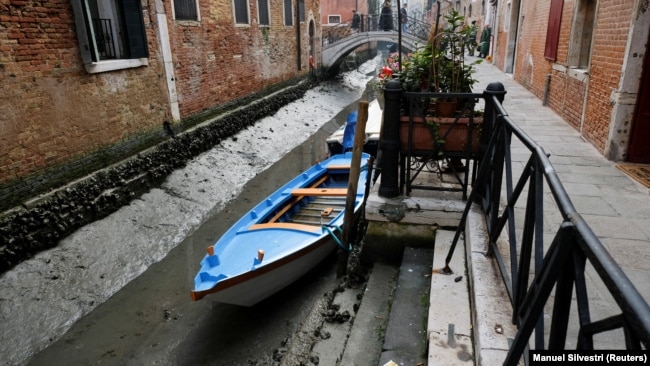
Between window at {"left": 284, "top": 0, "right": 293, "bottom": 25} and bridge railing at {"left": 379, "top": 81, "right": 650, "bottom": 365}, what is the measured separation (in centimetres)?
1239

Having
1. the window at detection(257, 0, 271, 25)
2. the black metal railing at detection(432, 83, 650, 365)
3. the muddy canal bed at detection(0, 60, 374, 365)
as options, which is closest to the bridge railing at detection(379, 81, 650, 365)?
the black metal railing at detection(432, 83, 650, 365)

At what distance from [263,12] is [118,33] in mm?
6679

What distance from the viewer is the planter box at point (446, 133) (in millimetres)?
3518

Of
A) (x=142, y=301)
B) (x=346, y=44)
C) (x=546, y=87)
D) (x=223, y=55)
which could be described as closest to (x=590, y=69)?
(x=546, y=87)

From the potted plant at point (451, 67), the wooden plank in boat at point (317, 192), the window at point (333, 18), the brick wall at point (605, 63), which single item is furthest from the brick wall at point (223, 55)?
the window at point (333, 18)

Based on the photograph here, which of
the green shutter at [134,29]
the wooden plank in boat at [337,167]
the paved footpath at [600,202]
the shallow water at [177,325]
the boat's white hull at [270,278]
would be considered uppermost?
the green shutter at [134,29]

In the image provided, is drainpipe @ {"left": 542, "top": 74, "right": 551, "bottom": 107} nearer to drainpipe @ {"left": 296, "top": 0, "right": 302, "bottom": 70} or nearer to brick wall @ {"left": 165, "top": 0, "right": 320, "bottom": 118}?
brick wall @ {"left": 165, "top": 0, "right": 320, "bottom": 118}

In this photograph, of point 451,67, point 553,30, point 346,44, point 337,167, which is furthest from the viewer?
point 346,44

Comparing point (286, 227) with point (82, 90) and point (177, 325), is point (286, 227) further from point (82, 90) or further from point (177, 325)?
point (82, 90)

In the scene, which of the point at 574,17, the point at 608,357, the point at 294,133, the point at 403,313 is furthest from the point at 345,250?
the point at 294,133

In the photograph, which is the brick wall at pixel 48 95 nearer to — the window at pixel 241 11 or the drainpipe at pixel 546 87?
the window at pixel 241 11

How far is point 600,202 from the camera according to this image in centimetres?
364

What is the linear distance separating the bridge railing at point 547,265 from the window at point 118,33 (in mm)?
5152

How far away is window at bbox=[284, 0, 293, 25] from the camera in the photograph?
48.4 ft
